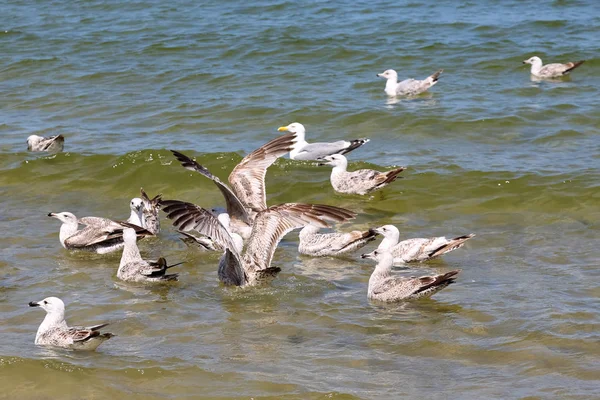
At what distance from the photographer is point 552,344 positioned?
26.0 feet

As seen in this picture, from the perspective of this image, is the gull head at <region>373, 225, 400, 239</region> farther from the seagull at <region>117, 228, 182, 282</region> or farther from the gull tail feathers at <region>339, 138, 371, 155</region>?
the gull tail feathers at <region>339, 138, 371, 155</region>

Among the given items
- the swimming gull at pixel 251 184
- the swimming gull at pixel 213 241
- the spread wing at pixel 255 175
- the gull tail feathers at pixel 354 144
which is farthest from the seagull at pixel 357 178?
the swimming gull at pixel 213 241

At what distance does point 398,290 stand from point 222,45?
44.3 ft

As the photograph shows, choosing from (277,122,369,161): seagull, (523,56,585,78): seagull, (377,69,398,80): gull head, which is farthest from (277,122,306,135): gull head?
(523,56,585,78): seagull

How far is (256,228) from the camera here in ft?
33.1

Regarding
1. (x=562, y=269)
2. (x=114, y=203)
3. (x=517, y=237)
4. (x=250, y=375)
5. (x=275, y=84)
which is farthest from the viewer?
(x=275, y=84)

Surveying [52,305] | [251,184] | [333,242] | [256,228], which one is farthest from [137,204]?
A: [52,305]

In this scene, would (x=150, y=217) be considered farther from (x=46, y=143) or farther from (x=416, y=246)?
(x=46, y=143)

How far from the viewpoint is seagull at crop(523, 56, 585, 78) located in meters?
18.1

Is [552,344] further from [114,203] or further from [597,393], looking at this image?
[114,203]

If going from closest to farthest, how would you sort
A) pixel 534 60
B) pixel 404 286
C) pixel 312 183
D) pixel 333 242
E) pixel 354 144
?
pixel 404 286 < pixel 333 242 < pixel 312 183 < pixel 354 144 < pixel 534 60

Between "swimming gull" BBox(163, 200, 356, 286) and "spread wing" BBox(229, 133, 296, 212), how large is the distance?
3.61ft

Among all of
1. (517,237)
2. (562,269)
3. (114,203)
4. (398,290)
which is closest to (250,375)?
(398,290)

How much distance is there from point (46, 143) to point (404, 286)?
755 centimetres
